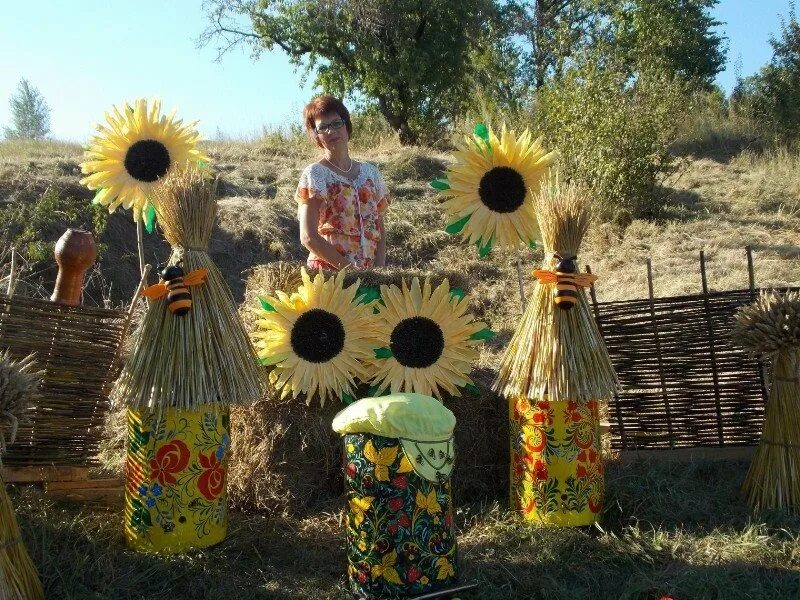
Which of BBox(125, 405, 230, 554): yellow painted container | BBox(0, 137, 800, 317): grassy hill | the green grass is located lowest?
the green grass

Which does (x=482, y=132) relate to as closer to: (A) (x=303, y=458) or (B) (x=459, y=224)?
(B) (x=459, y=224)

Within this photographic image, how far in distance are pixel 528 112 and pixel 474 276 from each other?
392 cm

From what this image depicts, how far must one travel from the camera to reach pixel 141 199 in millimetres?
3840

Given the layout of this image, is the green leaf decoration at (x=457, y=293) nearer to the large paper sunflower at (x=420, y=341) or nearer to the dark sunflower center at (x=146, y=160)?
the large paper sunflower at (x=420, y=341)

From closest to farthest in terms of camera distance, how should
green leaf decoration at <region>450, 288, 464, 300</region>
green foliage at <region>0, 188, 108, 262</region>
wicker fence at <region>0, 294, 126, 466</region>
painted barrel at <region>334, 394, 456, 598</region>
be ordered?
painted barrel at <region>334, 394, 456, 598</region>
wicker fence at <region>0, 294, 126, 466</region>
green leaf decoration at <region>450, 288, 464, 300</region>
green foliage at <region>0, 188, 108, 262</region>

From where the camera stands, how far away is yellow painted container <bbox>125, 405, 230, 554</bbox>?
10.2 feet

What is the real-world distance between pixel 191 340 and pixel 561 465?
1562 millimetres

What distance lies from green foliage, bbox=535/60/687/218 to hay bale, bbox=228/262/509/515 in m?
6.21

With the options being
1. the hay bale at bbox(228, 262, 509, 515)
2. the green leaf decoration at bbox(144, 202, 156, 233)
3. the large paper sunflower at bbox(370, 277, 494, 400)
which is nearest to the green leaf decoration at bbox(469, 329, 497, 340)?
the large paper sunflower at bbox(370, 277, 494, 400)

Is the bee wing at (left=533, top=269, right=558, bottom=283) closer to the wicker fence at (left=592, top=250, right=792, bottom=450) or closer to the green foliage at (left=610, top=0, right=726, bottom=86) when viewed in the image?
the wicker fence at (left=592, top=250, right=792, bottom=450)

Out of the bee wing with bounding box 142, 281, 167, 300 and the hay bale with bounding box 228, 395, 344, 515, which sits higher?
the bee wing with bounding box 142, 281, 167, 300

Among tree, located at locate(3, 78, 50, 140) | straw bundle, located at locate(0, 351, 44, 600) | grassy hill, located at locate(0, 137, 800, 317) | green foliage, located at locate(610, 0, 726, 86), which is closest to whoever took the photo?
straw bundle, located at locate(0, 351, 44, 600)

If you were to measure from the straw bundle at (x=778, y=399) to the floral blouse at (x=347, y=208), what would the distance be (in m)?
1.78

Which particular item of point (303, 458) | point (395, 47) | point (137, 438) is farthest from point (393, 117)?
point (137, 438)
